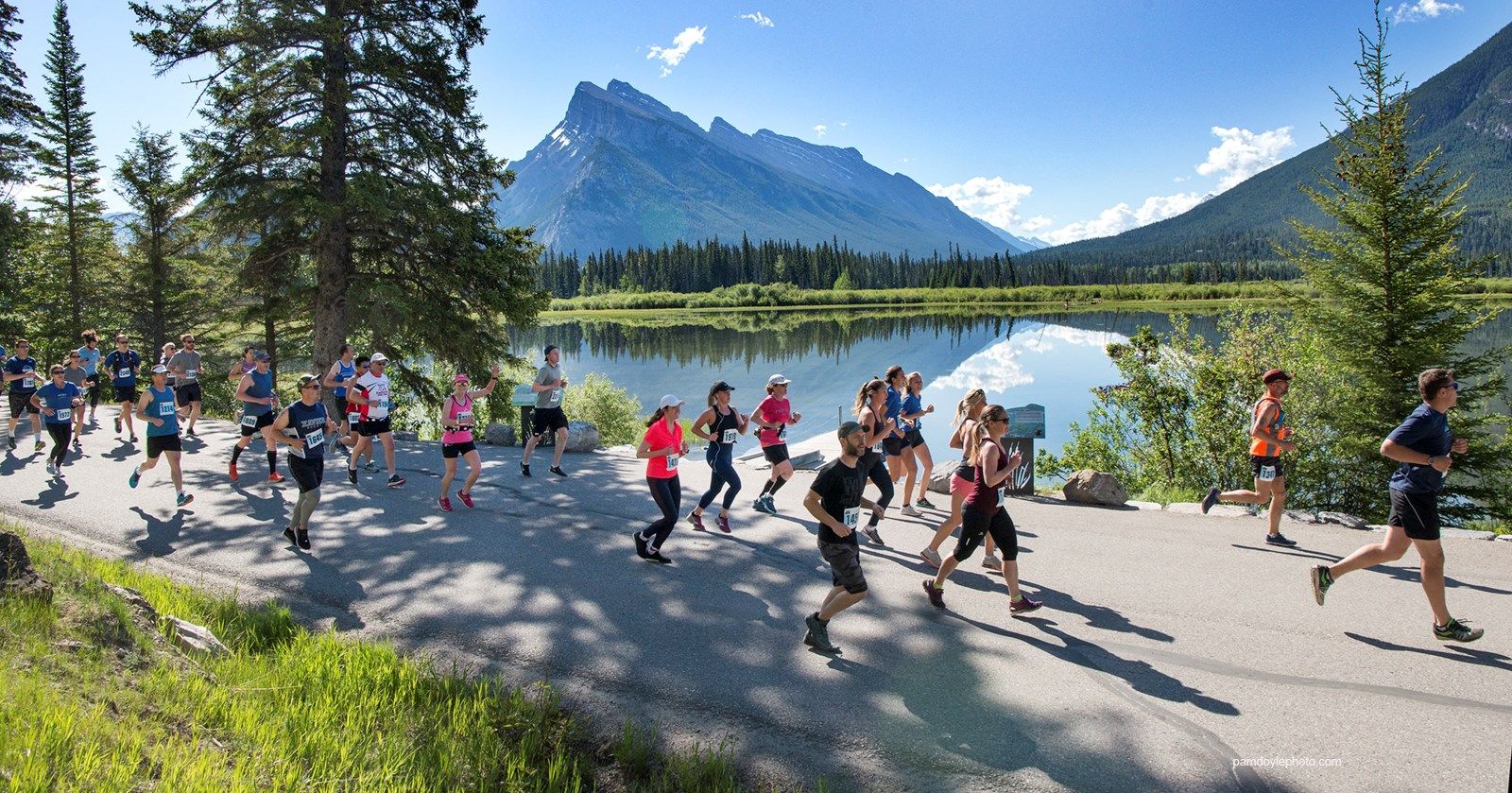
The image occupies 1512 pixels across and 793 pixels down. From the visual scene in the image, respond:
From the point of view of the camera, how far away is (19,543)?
5207mm

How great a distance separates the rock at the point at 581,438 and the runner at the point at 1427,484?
1261 cm

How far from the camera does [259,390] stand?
1170 cm

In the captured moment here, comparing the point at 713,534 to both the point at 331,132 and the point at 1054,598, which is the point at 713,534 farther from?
the point at 331,132

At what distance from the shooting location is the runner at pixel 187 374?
1502 cm

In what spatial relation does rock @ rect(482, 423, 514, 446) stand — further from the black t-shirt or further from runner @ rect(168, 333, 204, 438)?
the black t-shirt

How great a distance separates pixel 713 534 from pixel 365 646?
14.3 ft

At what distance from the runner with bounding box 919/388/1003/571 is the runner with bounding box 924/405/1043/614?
0.61 feet

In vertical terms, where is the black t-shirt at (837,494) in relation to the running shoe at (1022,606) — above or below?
above

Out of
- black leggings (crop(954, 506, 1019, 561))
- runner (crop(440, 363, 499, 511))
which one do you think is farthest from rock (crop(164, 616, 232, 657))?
black leggings (crop(954, 506, 1019, 561))

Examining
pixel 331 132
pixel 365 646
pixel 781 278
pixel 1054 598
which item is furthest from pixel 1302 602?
pixel 781 278

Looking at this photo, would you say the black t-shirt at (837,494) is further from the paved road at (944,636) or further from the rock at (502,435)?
the rock at (502,435)

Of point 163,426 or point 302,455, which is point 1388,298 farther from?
point 163,426

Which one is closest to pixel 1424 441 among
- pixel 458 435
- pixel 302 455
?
pixel 458 435

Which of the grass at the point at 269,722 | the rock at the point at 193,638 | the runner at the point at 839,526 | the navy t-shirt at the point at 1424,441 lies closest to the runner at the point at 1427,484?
the navy t-shirt at the point at 1424,441
